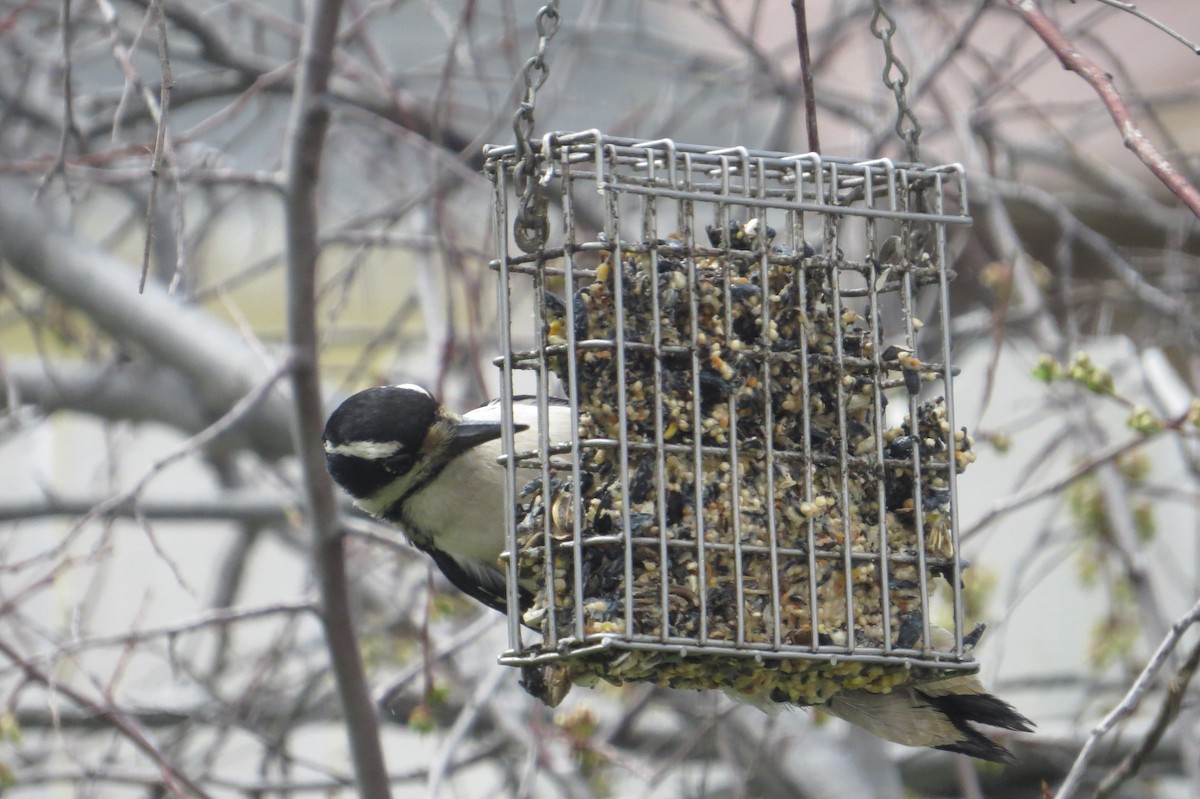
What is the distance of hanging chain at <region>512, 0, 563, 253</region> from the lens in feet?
9.80

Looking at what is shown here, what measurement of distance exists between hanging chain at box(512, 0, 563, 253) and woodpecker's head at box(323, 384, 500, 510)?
43.9 inches

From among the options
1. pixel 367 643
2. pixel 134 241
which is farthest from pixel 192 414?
pixel 134 241

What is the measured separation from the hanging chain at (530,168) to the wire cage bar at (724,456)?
3cm

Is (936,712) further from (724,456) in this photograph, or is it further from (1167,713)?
(724,456)

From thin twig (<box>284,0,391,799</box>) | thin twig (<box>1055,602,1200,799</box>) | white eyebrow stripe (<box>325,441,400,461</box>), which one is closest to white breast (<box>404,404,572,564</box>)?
white eyebrow stripe (<box>325,441,400,461</box>)

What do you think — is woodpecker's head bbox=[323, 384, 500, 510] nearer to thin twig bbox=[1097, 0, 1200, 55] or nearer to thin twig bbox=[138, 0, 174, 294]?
thin twig bbox=[138, 0, 174, 294]

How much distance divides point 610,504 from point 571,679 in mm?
363

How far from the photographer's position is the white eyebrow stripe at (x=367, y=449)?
406 centimetres

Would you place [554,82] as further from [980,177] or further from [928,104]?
[928,104]

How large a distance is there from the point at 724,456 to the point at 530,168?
65cm

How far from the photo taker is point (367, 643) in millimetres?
6617

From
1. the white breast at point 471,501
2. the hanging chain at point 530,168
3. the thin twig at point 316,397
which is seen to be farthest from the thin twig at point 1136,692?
the thin twig at point 316,397

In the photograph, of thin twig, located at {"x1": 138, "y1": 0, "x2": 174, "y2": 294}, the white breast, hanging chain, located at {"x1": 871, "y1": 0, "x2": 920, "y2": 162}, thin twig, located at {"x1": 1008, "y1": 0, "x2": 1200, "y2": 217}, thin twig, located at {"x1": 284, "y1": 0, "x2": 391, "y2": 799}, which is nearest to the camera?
thin twig, located at {"x1": 1008, "y1": 0, "x2": 1200, "y2": 217}

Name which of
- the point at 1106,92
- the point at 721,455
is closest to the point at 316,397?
the point at 721,455
